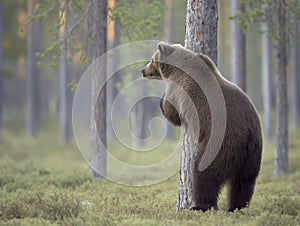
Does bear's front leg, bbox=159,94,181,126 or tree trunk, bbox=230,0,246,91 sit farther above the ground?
tree trunk, bbox=230,0,246,91

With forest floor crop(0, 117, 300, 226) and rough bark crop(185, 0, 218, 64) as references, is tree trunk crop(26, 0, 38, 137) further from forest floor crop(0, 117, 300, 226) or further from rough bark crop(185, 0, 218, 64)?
rough bark crop(185, 0, 218, 64)

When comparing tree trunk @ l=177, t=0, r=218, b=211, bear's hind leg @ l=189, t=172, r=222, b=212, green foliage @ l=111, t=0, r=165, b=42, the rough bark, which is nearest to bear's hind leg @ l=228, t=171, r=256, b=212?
bear's hind leg @ l=189, t=172, r=222, b=212

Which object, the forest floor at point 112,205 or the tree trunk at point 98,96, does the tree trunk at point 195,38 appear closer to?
the forest floor at point 112,205

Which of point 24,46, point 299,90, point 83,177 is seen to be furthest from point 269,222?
point 24,46

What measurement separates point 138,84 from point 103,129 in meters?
13.0

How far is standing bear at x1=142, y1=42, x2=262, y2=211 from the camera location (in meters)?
7.46

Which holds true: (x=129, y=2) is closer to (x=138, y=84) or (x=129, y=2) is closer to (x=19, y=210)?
(x=19, y=210)

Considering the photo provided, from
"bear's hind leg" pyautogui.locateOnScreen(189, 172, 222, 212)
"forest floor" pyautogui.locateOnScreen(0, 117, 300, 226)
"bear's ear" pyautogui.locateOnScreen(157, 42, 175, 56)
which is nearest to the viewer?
"forest floor" pyautogui.locateOnScreen(0, 117, 300, 226)

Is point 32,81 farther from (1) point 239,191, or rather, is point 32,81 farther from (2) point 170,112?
(1) point 239,191

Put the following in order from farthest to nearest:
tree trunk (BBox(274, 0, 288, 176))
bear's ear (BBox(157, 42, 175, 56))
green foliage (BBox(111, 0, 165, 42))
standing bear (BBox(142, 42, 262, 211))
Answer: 1. tree trunk (BBox(274, 0, 288, 176))
2. green foliage (BBox(111, 0, 165, 42))
3. bear's ear (BBox(157, 42, 175, 56))
4. standing bear (BBox(142, 42, 262, 211))

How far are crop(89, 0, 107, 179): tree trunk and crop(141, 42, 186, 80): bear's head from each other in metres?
3.86

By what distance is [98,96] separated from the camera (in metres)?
12.8

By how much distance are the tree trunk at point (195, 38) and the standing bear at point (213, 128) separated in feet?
0.42

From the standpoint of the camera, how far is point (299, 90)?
107 feet
